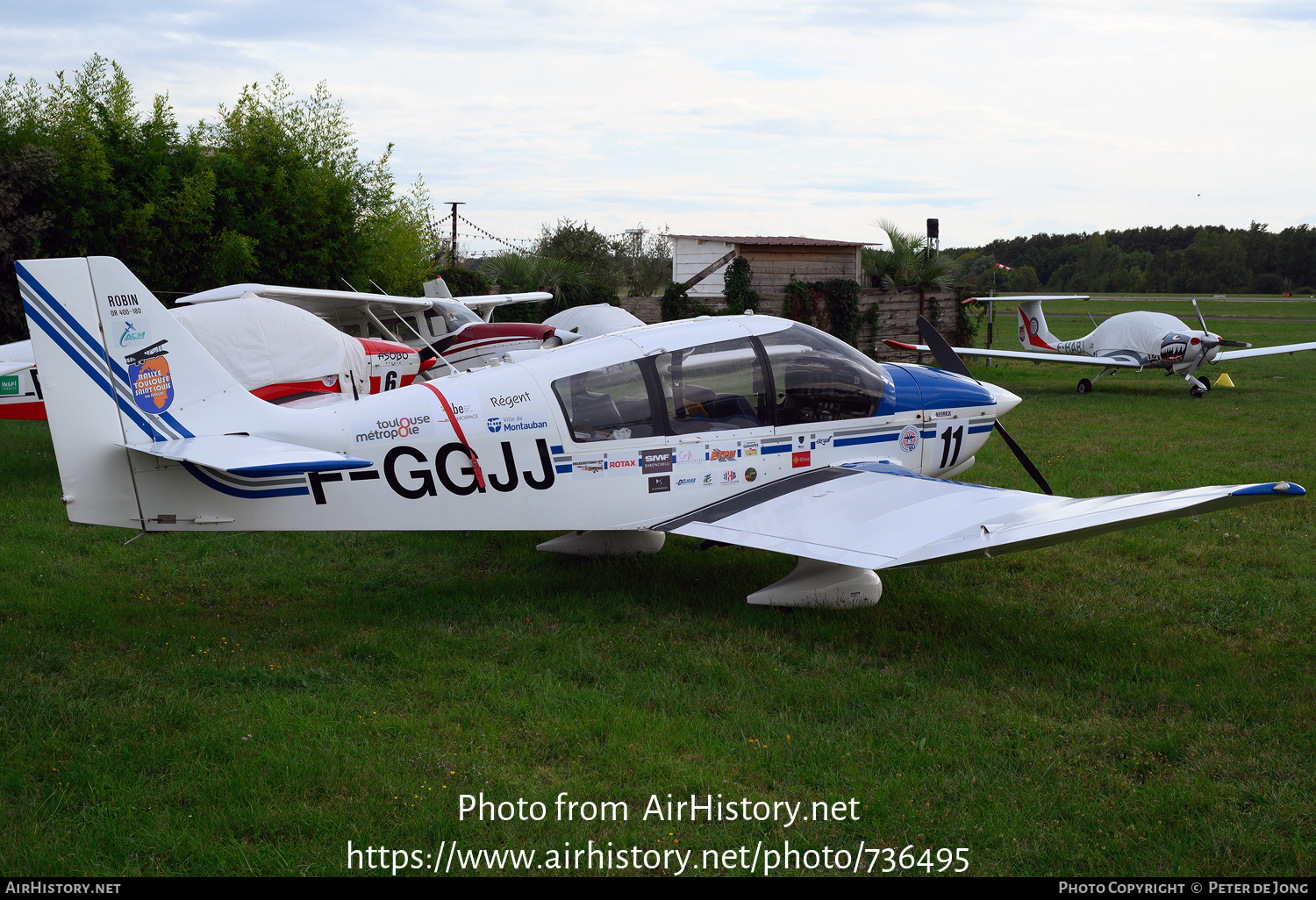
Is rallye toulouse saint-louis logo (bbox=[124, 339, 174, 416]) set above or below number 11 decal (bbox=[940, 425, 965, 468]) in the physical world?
above

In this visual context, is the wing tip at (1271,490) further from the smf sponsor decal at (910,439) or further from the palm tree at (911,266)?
the palm tree at (911,266)

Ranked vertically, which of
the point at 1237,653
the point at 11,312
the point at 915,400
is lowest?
the point at 1237,653

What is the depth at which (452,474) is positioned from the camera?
5.38 metres

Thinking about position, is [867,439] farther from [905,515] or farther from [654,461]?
[654,461]

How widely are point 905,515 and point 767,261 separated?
16.5m

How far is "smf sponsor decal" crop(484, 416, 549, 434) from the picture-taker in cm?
547

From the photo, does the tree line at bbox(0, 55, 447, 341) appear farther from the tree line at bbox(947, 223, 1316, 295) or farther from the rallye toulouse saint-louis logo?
the tree line at bbox(947, 223, 1316, 295)

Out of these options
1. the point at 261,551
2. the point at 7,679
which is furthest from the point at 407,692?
the point at 261,551

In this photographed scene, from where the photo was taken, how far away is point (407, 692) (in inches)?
177

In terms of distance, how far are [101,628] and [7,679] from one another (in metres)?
0.76

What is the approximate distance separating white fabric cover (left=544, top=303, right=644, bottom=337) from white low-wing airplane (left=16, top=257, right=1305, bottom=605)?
9.19m

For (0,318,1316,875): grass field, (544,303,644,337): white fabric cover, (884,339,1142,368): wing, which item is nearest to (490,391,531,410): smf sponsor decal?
(0,318,1316,875): grass field

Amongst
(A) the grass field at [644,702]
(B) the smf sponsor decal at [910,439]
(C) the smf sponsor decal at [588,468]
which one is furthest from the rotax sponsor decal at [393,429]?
(B) the smf sponsor decal at [910,439]

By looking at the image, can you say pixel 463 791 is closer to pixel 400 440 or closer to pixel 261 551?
pixel 400 440
